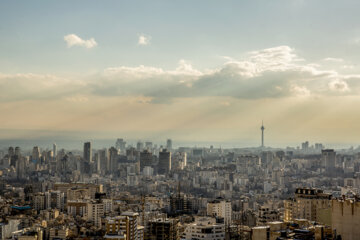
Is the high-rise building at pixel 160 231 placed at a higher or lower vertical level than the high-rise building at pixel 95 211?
higher

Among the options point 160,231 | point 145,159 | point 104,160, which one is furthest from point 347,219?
point 145,159

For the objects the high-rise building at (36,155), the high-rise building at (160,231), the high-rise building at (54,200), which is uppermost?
the high-rise building at (36,155)

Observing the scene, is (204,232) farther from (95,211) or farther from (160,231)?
(95,211)

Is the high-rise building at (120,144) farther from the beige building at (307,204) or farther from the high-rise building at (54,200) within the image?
the beige building at (307,204)

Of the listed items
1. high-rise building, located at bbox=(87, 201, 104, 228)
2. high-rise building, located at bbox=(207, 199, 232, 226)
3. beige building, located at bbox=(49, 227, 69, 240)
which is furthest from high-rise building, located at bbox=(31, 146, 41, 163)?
beige building, located at bbox=(49, 227, 69, 240)

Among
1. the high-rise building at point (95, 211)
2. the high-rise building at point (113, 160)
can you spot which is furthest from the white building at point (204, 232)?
the high-rise building at point (113, 160)

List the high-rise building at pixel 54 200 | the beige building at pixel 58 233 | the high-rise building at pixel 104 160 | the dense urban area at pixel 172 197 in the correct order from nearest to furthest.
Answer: the dense urban area at pixel 172 197 → the beige building at pixel 58 233 → the high-rise building at pixel 54 200 → the high-rise building at pixel 104 160

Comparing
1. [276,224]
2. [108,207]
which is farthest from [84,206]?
[276,224]

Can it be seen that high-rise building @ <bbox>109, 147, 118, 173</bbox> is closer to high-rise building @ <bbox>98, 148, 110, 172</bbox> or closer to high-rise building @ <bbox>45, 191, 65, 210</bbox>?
high-rise building @ <bbox>98, 148, 110, 172</bbox>
